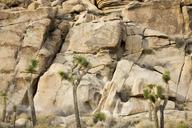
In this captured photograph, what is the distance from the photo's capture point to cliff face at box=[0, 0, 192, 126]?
2169 inches

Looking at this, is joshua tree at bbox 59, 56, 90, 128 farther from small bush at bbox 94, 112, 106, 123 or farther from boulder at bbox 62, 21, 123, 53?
→ boulder at bbox 62, 21, 123, 53

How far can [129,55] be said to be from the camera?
205ft

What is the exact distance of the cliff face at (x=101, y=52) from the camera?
181ft

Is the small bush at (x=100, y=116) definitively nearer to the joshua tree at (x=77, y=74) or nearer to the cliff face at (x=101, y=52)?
the joshua tree at (x=77, y=74)

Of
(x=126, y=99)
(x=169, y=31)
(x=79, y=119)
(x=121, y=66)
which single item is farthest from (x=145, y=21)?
(x=79, y=119)

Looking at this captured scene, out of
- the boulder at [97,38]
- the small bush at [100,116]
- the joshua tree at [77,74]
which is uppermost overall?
the boulder at [97,38]

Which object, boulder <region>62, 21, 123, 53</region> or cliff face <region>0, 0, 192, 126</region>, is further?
boulder <region>62, 21, 123, 53</region>

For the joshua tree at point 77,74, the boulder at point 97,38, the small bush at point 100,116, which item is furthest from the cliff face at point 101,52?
the small bush at point 100,116

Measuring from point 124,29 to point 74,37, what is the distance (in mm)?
6919

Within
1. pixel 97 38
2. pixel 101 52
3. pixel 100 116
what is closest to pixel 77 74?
pixel 101 52

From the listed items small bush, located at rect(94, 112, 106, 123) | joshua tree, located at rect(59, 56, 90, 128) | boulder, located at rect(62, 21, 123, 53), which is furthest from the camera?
boulder, located at rect(62, 21, 123, 53)

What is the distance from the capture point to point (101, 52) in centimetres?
6100

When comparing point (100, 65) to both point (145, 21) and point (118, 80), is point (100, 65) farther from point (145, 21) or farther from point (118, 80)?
point (145, 21)

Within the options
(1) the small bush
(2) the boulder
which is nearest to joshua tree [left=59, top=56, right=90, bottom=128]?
(1) the small bush
